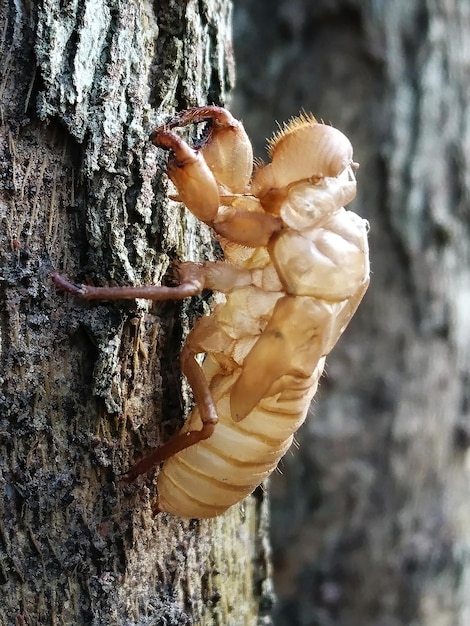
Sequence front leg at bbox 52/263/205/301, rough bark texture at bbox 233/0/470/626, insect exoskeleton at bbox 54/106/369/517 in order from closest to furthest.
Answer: front leg at bbox 52/263/205/301, insect exoskeleton at bbox 54/106/369/517, rough bark texture at bbox 233/0/470/626

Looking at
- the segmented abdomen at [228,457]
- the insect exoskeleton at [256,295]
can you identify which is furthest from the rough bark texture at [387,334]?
the segmented abdomen at [228,457]

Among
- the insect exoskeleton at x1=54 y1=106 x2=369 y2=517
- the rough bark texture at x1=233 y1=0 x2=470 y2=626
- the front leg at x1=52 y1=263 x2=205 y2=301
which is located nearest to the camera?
the front leg at x1=52 y1=263 x2=205 y2=301

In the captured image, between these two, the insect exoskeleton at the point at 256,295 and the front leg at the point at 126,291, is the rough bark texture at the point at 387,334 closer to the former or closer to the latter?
the insect exoskeleton at the point at 256,295

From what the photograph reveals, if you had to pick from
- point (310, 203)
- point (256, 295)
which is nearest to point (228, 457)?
point (256, 295)

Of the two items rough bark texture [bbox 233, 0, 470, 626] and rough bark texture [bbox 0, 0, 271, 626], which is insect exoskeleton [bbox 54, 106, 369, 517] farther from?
rough bark texture [bbox 233, 0, 470, 626]

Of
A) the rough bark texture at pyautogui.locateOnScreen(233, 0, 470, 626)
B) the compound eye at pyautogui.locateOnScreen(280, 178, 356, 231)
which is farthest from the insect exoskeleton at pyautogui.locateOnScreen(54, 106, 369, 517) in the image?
the rough bark texture at pyautogui.locateOnScreen(233, 0, 470, 626)

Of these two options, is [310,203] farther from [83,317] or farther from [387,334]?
[387,334]

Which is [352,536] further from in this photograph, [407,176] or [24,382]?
[24,382]
